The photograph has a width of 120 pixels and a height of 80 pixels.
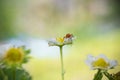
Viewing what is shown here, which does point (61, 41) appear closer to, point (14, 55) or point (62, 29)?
point (14, 55)

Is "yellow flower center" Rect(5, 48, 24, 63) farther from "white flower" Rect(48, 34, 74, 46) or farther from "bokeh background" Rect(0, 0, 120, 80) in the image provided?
"bokeh background" Rect(0, 0, 120, 80)

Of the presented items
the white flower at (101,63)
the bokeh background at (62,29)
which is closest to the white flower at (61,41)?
the white flower at (101,63)

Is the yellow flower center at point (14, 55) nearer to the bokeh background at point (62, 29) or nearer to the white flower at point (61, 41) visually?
the white flower at point (61, 41)

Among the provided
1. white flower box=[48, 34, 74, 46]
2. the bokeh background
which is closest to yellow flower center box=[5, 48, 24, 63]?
white flower box=[48, 34, 74, 46]

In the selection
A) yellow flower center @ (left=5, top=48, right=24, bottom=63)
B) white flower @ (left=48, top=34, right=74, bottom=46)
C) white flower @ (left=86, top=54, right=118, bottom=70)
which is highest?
white flower @ (left=48, top=34, right=74, bottom=46)

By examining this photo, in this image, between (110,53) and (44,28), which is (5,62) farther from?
(110,53)

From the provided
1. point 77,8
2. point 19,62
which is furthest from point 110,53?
point 19,62
